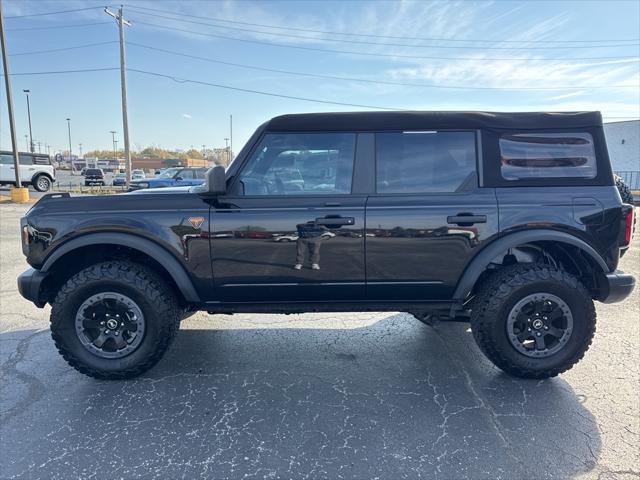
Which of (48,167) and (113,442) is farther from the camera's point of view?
(48,167)

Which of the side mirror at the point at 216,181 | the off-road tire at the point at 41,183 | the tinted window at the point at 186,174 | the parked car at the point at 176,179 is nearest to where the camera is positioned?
the side mirror at the point at 216,181

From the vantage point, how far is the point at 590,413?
2777 millimetres

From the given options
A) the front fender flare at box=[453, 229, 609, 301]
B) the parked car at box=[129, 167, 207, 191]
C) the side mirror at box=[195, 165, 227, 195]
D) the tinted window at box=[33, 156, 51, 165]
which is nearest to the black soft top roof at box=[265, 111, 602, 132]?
the side mirror at box=[195, 165, 227, 195]

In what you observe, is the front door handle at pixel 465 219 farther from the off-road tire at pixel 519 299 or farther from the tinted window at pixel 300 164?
the tinted window at pixel 300 164

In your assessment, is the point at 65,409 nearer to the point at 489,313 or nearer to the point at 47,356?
the point at 47,356

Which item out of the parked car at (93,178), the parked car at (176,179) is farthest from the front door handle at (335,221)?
the parked car at (93,178)

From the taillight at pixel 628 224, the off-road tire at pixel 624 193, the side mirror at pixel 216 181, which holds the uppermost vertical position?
the side mirror at pixel 216 181

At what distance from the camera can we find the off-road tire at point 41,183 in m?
21.5

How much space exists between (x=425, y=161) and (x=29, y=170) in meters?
23.8

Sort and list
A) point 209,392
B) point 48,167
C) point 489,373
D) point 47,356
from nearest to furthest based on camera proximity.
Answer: point 209,392
point 489,373
point 47,356
point 48,167

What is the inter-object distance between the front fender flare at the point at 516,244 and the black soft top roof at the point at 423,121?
0.83 meters

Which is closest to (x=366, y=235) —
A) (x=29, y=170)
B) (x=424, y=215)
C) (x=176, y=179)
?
(x=424, y=215)

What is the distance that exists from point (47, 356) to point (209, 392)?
5.36 ft

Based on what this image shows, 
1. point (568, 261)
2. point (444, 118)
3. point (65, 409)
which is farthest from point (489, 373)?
point (65, 409)
